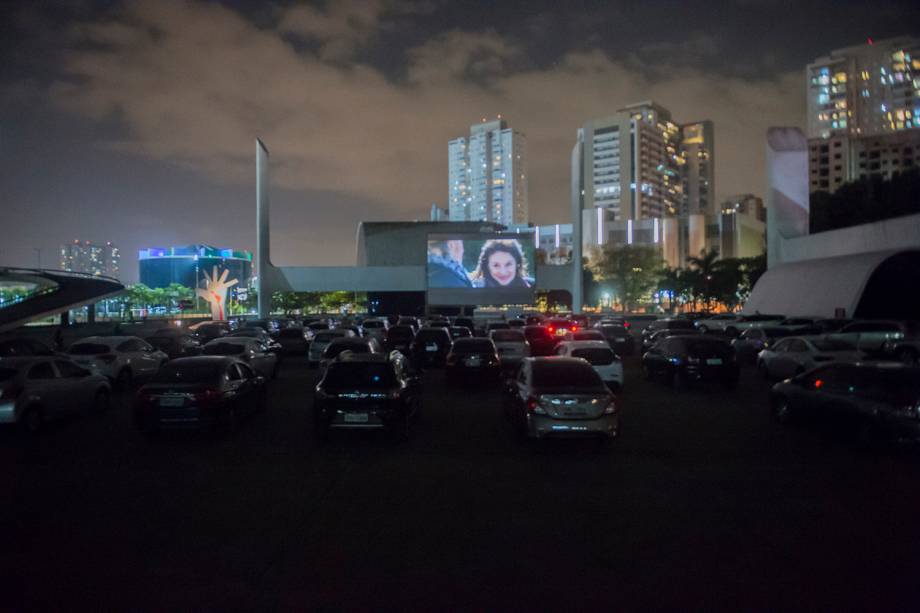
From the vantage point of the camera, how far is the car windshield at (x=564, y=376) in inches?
431

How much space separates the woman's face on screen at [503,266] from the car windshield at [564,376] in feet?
169

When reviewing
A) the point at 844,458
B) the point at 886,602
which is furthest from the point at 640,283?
the point at 886,602

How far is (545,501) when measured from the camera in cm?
786

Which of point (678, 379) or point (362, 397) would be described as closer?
point (362, 397)

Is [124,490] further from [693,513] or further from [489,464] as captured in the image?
[693,513]

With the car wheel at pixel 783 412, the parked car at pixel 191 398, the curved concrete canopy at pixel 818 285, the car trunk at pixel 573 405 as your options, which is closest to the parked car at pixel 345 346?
the parked car at pixel 191 398

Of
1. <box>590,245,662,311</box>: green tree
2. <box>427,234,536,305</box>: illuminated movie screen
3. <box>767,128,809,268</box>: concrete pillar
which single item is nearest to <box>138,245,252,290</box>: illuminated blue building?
<box>590,245,662,311</box>: green tree

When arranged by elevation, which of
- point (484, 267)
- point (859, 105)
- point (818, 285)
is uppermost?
point (859, 105)

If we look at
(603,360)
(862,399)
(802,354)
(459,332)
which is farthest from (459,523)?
(459,332)

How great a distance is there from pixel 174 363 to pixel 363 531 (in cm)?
703

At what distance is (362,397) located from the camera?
36.5 feet

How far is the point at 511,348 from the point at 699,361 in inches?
260

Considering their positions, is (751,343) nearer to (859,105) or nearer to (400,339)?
(400,339)

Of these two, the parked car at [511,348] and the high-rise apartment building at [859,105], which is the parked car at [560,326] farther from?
the high-rise apartment building at [859,105]
